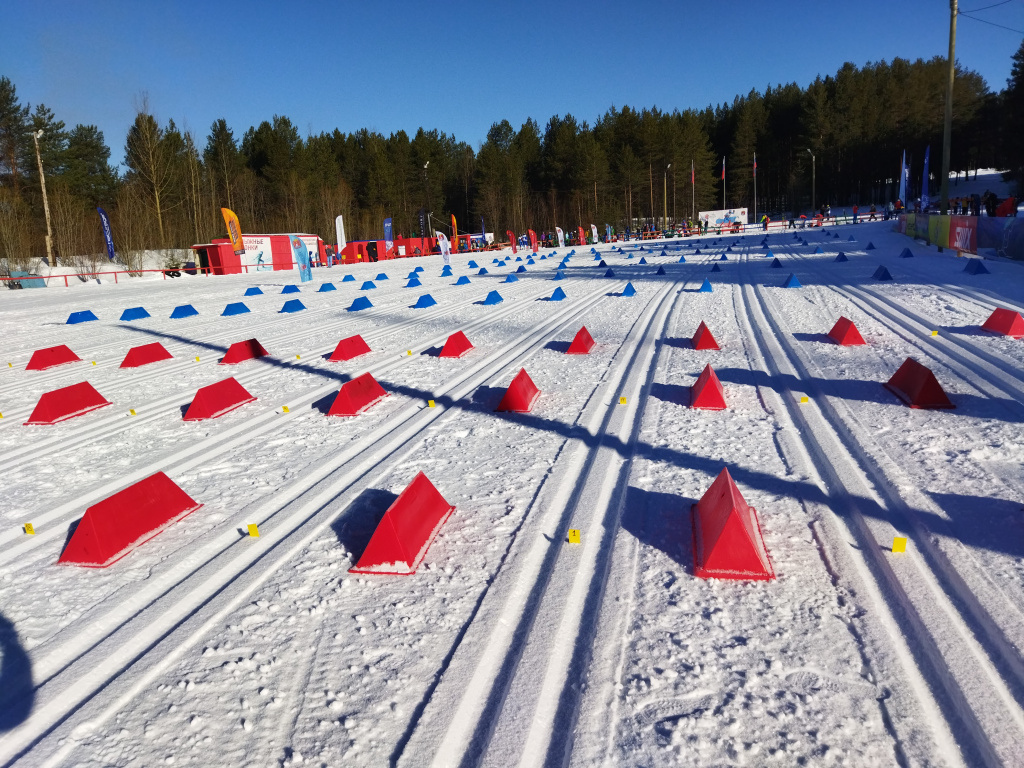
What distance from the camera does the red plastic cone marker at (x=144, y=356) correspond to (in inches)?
424

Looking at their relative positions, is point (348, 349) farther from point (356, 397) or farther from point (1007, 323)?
point (1007, 323)

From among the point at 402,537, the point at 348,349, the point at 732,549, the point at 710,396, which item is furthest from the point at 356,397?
the point at 732,549

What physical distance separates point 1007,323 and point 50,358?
15.6m

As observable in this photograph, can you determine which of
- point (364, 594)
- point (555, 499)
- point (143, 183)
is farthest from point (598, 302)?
point (143, 183)

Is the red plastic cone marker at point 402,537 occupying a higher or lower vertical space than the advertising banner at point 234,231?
lower

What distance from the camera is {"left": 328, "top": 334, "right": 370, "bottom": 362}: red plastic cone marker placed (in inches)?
406

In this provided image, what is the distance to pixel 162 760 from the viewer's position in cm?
252

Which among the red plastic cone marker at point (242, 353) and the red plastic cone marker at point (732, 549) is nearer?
the red plastic cone marker at point (732, 549)

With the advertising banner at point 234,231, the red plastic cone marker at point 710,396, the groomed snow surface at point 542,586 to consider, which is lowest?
the groomed snow surface at point 542,586

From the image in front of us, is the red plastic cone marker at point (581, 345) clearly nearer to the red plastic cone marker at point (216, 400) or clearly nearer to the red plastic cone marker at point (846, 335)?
the red plastic cone marker at point (846, 335)

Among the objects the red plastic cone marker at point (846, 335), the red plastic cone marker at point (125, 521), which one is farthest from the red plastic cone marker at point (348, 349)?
the red plastic cone marker at point (846, 335)

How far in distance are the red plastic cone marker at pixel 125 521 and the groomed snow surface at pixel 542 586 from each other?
0.32ft

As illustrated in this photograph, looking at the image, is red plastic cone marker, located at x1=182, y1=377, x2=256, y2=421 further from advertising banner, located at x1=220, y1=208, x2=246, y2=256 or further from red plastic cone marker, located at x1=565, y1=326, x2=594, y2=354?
advertising banner, located at x1=220, y1=208, x2=246, y2=256

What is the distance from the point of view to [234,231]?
37.5 meters
